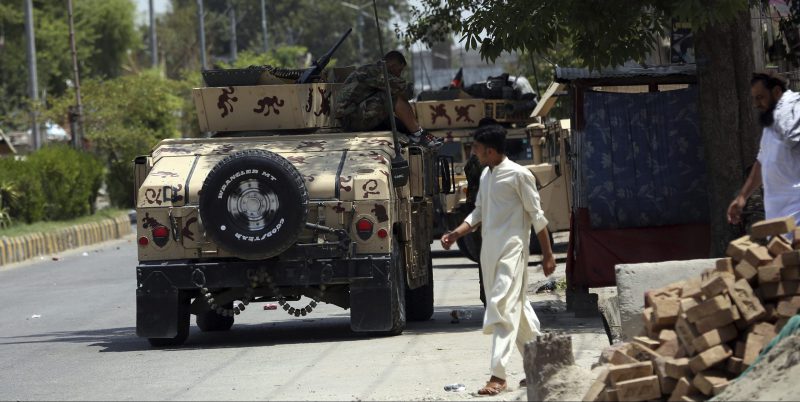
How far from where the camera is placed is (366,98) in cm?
1249

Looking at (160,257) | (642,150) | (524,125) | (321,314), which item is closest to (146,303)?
(160,257)

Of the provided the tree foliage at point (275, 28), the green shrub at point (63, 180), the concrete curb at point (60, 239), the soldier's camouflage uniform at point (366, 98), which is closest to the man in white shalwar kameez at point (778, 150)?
the soldier's camouflage uniform at point (366, 98)

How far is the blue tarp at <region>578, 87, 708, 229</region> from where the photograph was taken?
41.2 feet

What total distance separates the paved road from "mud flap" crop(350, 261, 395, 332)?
157mm

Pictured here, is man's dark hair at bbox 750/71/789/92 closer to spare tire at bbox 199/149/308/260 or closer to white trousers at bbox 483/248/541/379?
white trousers at bbox 483/248/541/379

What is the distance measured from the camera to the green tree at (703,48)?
11.8 metres

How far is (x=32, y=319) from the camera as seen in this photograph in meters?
15.0

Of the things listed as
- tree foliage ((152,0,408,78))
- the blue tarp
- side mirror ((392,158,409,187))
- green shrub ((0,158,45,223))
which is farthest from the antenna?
tree foliage ((152,0,408,78))

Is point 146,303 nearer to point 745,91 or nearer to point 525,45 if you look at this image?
point 525,45

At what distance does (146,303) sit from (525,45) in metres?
3.98

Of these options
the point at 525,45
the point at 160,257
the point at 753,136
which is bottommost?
the point at 160,257

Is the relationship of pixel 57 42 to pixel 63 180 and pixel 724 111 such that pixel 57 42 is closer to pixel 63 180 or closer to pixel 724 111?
pixel 63 180

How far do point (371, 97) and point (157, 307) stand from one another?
9.00 feet

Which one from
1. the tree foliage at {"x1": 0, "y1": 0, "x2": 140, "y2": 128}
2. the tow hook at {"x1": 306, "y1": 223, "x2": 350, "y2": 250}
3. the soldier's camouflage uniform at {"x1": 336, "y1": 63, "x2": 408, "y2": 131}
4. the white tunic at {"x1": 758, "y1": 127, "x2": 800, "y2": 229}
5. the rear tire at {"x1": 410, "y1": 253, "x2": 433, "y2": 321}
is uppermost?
the tree foliage at {"x1": 0, "y1": 0, "x2": 140, "y2": 128}
